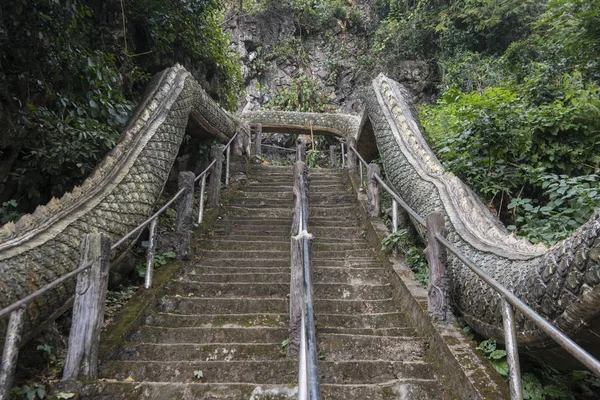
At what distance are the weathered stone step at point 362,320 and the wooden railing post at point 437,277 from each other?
0.53 m

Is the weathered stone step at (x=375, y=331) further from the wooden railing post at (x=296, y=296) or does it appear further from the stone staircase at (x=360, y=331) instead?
the wooden railing post at (x=296, y=296)

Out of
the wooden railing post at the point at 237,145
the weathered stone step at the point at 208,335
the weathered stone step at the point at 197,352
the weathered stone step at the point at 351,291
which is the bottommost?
the weathered stone step at the point at 197,352

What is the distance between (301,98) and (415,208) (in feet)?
42.2

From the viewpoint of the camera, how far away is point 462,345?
2.43m

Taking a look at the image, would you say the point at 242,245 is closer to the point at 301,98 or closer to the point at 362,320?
the point at 362,320

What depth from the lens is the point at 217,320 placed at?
329cm

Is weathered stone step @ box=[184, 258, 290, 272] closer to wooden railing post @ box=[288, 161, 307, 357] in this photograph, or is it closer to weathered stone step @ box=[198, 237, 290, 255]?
weathered stone step @ box=[198, 237, 290, 255]

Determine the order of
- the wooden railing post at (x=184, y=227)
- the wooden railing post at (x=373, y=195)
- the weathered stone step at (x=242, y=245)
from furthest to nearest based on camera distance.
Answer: the wooden railing post at (x=373, y=195), the weathered stone step at (x=242, y=245), the wooden railing post at (x=184, y=227)

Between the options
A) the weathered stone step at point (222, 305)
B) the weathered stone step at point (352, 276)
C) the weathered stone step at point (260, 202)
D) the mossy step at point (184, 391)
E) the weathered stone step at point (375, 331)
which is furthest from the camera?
the weathered stone step at point (260, 202)

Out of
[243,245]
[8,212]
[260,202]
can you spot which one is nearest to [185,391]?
[8,212]

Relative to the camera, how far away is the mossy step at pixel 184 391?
230 centimetres

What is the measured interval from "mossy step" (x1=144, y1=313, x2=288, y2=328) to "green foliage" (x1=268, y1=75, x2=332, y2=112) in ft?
43.9

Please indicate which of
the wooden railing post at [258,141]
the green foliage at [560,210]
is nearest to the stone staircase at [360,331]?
the green foliage at [560,210]

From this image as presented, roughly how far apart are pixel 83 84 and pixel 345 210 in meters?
3.92
